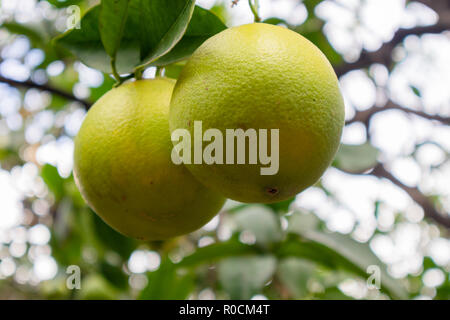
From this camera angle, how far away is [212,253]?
143 cm

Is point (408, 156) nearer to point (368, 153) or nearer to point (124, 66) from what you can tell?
point (368, 153)

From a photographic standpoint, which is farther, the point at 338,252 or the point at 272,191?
the point at 338,252

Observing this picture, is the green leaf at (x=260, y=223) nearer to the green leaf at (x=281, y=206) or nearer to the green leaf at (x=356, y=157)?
the green leaf at (x=281, y=206)

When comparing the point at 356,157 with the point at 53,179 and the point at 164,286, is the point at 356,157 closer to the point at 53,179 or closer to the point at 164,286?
the point at 164,286

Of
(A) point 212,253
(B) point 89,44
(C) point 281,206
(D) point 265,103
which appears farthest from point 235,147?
(C) point 281,206

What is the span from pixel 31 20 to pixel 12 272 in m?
1.86

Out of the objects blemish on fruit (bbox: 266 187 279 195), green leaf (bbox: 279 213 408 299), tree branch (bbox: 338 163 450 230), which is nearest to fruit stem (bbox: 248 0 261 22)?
blemish on fruit (bbox: 266 187 279 195)

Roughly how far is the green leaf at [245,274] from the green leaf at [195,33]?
0.79 metres

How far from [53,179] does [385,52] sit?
1424 mm

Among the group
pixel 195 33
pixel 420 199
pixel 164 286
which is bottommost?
pixel 420 199

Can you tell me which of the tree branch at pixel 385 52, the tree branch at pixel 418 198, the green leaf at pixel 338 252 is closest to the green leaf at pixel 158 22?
the green leaf at pixel 338 252

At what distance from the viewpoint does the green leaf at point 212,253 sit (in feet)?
4.65

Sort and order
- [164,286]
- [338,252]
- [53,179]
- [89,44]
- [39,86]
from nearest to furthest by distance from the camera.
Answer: [89,44]
[338,252]
[164,286]
[39,86]
[53,179]
